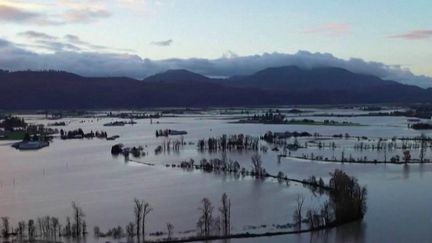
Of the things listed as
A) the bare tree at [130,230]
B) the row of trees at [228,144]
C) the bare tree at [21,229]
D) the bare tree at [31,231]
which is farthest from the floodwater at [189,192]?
the row of trees at [228,144]

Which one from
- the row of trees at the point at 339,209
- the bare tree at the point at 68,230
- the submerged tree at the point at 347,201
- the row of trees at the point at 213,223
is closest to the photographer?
the bare tree at the point at 68,230

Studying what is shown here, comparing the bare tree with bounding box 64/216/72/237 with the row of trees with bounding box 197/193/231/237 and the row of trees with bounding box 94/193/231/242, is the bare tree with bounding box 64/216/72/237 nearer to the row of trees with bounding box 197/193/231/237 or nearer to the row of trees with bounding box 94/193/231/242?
the row of trees with bounding box 94/193/231/242

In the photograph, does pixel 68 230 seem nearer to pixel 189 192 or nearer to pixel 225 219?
pixel 225 219

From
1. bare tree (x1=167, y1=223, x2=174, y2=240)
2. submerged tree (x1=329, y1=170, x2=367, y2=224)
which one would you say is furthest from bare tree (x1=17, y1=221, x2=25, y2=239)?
submerged tree (x1=329, y1=170, x2=367, y2=224)

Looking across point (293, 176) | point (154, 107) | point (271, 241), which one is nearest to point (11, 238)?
point (271, 241)

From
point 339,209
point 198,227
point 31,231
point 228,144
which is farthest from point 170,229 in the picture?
point 228,144

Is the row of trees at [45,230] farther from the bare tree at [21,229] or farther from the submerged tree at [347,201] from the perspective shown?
the submerged tree at [347,201]

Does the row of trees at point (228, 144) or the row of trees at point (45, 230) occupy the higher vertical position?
the row of trees at point (228, 144)

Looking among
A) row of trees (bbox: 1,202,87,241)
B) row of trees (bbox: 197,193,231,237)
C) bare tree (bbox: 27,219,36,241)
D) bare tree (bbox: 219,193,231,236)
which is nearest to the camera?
bare tree (bbox: 27,219,36,241)
